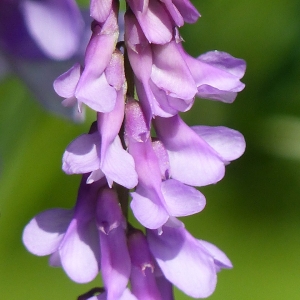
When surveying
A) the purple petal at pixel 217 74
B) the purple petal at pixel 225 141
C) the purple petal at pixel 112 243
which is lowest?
the purple petal at pixel 112 243

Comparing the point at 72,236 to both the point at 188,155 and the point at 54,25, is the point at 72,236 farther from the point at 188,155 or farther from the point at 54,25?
the point at 54,25

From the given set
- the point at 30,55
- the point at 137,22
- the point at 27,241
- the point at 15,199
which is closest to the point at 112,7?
the point at 137,22

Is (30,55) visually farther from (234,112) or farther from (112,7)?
(234,112)

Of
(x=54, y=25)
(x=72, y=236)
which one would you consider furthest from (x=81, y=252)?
(x=54, y=25)

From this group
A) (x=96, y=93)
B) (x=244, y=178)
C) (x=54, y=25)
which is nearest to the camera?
(x=96, y=93)

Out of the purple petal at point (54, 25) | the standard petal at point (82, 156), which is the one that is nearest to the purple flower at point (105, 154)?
the standard petal at point (82, 156)

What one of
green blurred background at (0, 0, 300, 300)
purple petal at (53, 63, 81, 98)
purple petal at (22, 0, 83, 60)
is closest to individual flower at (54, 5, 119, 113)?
purple petal at (53, 63, 81, 98)

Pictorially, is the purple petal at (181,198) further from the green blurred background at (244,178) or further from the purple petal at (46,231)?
the green blurred background at (244,178)
